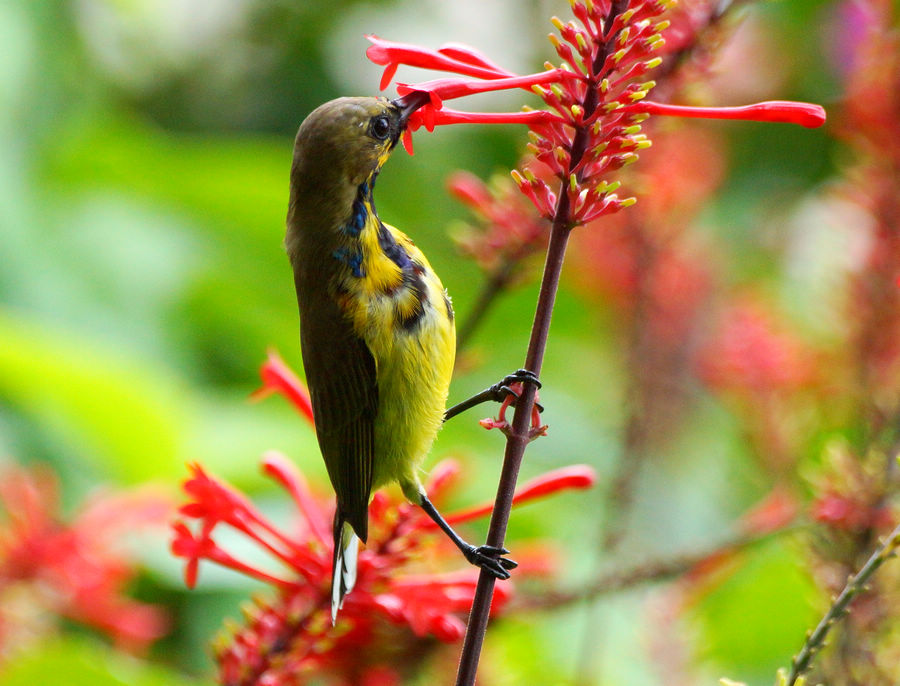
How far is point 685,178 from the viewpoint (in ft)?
7.04

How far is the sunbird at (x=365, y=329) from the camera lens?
1.62 m

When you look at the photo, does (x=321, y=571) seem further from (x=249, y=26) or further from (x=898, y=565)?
(x=249, y=26)

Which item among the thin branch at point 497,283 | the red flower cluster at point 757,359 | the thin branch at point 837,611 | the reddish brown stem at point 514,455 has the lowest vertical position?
the thin branch at point 837,611

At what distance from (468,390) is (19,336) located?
133 cm

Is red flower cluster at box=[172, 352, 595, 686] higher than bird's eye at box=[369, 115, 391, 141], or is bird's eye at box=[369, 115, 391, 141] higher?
bird's eye at box=[369, 115, 391, 141]

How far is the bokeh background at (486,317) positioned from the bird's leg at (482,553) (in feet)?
0.59

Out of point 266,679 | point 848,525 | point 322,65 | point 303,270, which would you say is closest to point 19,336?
point 303,270

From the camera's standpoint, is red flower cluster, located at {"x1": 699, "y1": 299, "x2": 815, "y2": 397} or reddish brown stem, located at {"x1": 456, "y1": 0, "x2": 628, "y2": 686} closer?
reddish brown stem, located at {"x1": 456, "y1": 0, "x2": 628, "y2": 686}

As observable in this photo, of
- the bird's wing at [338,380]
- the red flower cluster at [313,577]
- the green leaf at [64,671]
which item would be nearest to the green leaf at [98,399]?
the green leaf at [64,671]

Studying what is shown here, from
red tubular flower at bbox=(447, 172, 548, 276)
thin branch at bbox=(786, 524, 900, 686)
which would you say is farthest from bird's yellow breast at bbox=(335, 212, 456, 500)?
thin branch at bbox=(786, 524, 900, 686)

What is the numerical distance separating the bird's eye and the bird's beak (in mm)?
26

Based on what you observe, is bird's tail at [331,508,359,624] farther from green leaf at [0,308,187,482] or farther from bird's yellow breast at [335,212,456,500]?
green leaf at [0,308,187,482]

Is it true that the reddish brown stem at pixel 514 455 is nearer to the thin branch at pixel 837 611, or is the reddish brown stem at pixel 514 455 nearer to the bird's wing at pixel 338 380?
the thin branch at pixel 837 611

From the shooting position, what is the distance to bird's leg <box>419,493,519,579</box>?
0.92 m
